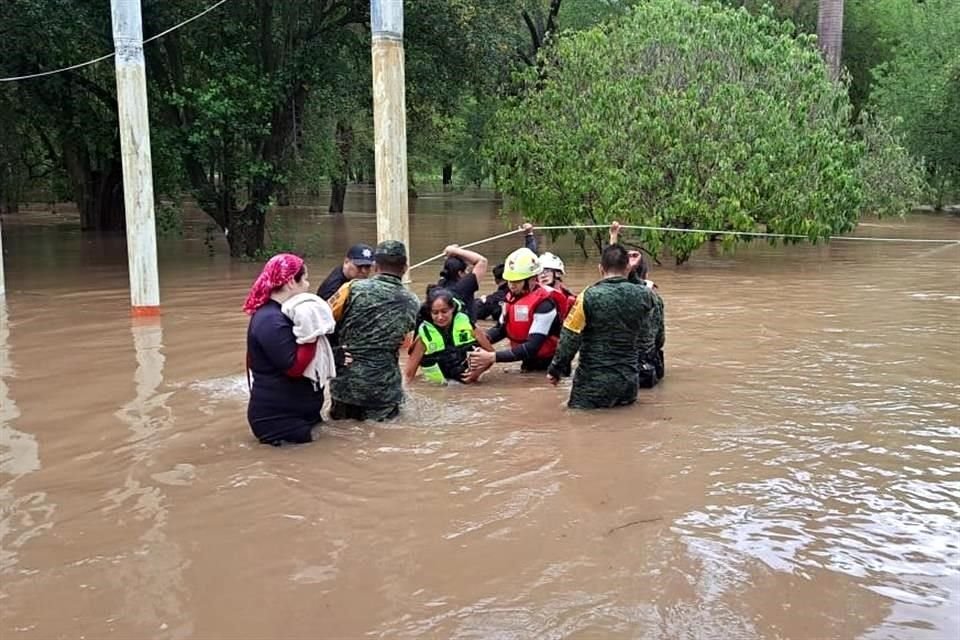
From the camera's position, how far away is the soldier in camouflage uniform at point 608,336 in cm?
713

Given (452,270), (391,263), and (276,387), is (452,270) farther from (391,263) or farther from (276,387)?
(276,387)

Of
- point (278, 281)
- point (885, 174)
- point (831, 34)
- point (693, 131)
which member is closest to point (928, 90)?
point (885, 174)

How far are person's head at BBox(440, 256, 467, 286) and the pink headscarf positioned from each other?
2828mm

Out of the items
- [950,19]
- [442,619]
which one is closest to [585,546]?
[442,619]

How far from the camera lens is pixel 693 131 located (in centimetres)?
1709

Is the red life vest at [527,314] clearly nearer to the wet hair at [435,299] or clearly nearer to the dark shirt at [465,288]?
the dark shirt at [465,288]

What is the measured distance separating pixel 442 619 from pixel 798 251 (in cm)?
1921

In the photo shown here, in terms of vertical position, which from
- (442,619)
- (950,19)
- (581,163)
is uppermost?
(950,19)

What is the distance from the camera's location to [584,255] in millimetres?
20578

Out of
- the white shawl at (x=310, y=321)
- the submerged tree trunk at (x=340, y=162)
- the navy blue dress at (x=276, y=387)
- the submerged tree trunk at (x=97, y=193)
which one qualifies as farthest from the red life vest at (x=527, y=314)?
the submerged tree trunk at (x=97, y=193)

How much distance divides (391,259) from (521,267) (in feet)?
5.45

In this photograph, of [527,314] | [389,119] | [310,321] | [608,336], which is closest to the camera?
[310,321]

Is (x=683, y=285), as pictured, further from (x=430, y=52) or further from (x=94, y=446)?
(x=94, y=446)

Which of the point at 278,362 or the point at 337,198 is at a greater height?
the point at 337,198
